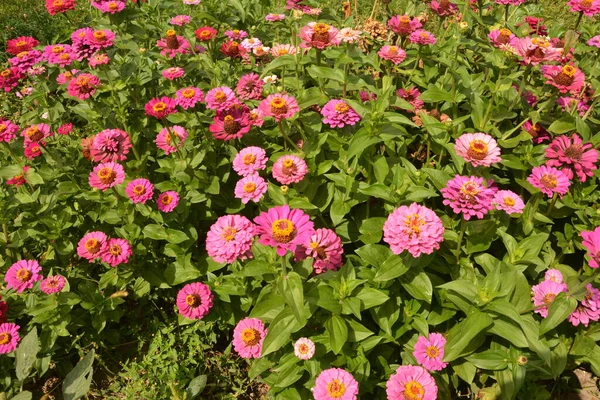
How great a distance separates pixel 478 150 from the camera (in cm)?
205

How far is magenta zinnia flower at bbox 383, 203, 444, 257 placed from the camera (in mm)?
1725

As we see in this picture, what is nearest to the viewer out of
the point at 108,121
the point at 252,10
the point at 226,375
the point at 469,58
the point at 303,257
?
the point at 303,257

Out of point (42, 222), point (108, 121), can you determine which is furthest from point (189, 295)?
point (108, 121)

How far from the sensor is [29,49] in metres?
3.01

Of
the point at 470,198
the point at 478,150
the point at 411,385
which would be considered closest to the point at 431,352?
the point at 411,385

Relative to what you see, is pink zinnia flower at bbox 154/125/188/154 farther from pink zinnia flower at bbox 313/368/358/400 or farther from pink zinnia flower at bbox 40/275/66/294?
pink zinnia flower at bbox 313/368/358/400

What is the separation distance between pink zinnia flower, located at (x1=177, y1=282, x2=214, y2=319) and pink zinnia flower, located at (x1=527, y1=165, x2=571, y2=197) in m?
1.83

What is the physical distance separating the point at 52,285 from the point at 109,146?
32.1 inches

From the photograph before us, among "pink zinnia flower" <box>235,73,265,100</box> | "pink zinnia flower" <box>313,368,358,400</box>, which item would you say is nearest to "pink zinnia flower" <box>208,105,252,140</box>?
"pink zinnia flower" <box>235,73,265,100</box>

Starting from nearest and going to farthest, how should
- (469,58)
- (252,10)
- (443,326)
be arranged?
(443,326) < (469,58) < (252,10)

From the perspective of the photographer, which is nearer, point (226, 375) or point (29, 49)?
point (226, 375)

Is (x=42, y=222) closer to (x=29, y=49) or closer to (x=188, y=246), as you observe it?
(x=188, y=246)

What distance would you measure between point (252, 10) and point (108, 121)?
173cm

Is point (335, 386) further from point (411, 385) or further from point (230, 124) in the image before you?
point (230, 124)
